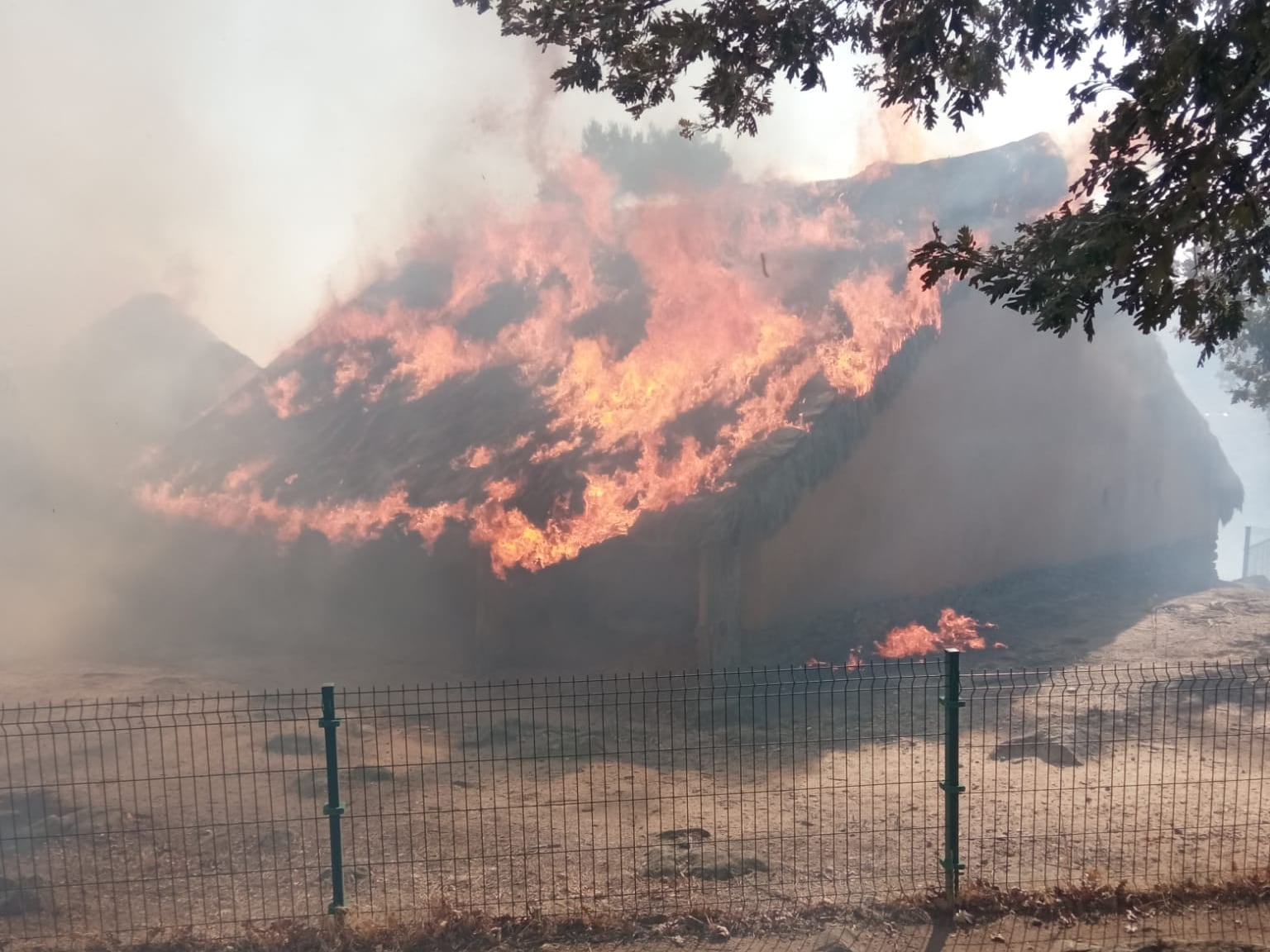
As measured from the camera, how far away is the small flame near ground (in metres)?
16.2

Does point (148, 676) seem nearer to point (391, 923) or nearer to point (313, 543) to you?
point (313, 543)

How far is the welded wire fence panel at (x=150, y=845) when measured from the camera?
6645mm

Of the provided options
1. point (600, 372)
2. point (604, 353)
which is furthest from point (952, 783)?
point (604, 353)

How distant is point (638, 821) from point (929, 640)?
9659 mm

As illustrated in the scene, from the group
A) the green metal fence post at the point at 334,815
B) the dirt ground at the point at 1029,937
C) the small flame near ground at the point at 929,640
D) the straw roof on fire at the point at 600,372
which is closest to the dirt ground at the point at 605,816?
the dirt ground at the point at 1029,937

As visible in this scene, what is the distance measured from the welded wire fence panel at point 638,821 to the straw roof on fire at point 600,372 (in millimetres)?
4136

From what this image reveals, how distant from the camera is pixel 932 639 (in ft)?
56.2

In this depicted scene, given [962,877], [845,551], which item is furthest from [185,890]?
[845,551]

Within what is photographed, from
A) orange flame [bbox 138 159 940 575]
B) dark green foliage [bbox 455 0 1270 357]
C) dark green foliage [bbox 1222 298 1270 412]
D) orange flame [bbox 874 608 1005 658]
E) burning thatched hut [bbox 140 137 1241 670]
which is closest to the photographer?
dark green foliage [bbox 455 0 1270 357]

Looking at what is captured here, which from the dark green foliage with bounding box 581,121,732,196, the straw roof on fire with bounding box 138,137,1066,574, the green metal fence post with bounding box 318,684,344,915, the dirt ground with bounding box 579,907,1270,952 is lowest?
the dirt ground with bounding box 579,907,1270,952

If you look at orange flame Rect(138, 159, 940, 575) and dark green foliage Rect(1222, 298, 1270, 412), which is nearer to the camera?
orange flame Rect(138, 159, 940, 575)

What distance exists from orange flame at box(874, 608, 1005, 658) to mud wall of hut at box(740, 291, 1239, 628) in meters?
0.92

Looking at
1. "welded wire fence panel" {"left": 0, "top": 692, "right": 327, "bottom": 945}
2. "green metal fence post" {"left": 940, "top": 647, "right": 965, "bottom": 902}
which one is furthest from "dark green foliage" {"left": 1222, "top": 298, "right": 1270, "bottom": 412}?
"welded wire fence panel" {"left": 0, "top": 692, "right": 327, "bottom": 945}

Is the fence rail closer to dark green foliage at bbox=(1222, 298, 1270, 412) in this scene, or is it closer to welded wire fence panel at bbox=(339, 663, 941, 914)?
welded wire fence panel at bbox=(339, 663, 941, 914)
